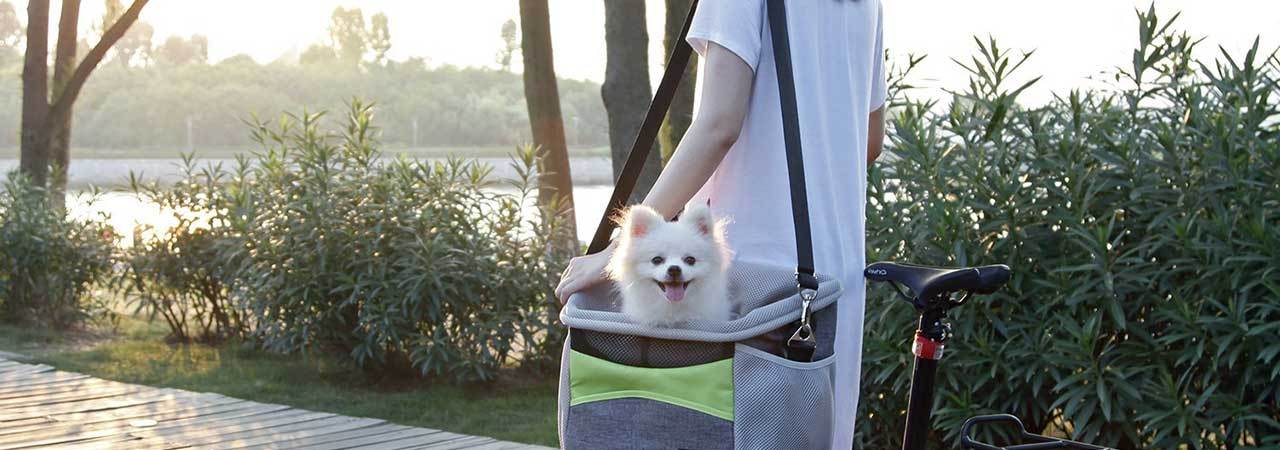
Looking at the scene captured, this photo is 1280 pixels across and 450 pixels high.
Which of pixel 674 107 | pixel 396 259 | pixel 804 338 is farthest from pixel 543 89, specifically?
pixel 804 338

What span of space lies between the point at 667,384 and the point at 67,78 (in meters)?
11.5

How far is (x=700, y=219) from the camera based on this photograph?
1.81 m

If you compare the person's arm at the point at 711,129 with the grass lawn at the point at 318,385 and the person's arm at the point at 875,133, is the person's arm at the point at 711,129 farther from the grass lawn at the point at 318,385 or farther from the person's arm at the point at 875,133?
the grass lawn at the point at 318,385

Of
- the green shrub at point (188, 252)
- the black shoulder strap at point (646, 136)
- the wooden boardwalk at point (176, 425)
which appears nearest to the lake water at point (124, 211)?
the green shrub at point (188, 252)

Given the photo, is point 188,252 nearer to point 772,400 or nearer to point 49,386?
point 49,386

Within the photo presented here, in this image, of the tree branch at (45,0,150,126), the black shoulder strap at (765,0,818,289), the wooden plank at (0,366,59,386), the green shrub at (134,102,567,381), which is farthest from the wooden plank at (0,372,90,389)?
the black shoulder strap at (765,0,818,289)

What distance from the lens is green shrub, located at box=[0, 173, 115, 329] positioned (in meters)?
9.54

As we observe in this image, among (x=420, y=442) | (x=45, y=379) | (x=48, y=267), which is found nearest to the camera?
(x=420, y=442)

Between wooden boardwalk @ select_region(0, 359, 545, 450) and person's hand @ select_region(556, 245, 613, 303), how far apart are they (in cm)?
310

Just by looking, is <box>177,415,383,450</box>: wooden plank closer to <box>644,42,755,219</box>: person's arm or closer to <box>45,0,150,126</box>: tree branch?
<box>644,42,755,219</box>: person's arm

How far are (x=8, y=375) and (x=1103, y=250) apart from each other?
19.3 ft

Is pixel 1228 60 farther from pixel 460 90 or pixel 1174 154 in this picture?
pixel 460 90

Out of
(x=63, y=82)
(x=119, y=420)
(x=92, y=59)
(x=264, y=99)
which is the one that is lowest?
(x=119, y=420)

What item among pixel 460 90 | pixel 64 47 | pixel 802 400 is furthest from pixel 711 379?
pixel 460 90
